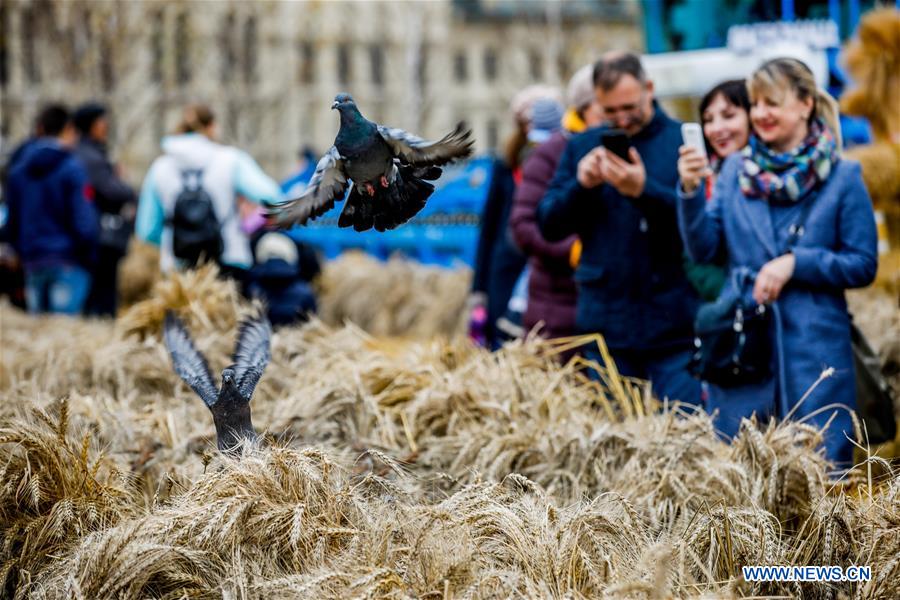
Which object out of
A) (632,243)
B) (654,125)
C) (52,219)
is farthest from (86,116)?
(632,243)

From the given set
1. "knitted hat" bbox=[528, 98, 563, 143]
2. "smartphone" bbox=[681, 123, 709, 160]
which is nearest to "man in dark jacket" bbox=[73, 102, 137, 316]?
"knitted hat" bbox=[528, 98, 563, 143]

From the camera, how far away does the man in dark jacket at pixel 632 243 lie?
5.28m

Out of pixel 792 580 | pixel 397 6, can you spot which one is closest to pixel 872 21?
pixel 792 580

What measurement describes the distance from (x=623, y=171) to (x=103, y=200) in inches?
266

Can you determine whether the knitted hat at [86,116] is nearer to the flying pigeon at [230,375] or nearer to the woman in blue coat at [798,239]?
the flying pigeon at [230,375]

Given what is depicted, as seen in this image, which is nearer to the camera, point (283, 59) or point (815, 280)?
point (815, 280)

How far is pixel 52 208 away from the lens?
9859mm

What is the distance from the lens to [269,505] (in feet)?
12.1

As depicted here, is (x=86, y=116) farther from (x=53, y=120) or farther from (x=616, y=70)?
(x=616, y=70)

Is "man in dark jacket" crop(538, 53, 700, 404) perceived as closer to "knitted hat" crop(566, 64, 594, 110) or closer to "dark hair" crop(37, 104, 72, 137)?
"knitted hat" crop(566, 64, 594, 110)

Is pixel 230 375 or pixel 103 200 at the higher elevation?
pixel 230 375

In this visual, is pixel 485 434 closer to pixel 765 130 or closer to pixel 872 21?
pixel 765 130

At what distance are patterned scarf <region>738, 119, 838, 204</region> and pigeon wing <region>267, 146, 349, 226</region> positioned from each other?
157 centimetres

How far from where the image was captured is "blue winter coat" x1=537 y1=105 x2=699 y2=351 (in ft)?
17.5
